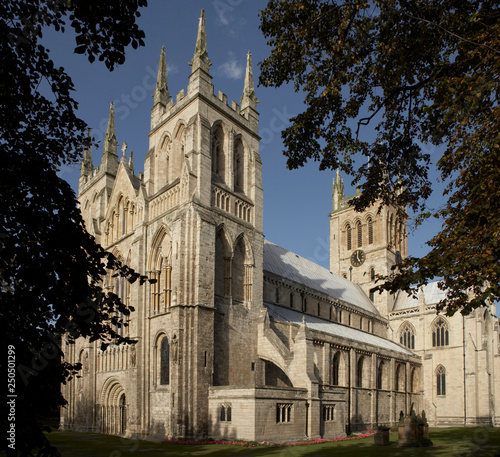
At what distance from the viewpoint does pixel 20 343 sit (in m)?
10.4

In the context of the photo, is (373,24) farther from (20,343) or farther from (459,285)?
(20,343)

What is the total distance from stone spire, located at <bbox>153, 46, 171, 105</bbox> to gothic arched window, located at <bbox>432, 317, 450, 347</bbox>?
36246 mm

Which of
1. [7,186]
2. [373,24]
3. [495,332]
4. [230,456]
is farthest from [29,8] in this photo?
[495,332]

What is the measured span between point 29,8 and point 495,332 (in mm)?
56410

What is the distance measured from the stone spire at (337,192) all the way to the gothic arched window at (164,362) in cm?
4247

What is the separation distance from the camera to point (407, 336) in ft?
189

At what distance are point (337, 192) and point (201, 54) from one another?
39.6 meters

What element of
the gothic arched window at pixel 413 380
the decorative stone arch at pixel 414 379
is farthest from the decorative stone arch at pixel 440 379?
the gothic arched window at pixel 413 380

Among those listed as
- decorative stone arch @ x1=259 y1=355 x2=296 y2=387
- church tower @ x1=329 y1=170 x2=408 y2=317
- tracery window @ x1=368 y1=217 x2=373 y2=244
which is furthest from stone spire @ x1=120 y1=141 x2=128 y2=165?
tracery window @ x1=368 y1=217 x2=373 y2=244

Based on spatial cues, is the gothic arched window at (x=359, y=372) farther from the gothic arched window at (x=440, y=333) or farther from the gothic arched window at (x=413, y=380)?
the gothic arched window at (x=440, y=333)

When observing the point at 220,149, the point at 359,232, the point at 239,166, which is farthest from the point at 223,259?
the point at 359,232

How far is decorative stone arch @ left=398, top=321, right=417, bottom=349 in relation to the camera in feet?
187

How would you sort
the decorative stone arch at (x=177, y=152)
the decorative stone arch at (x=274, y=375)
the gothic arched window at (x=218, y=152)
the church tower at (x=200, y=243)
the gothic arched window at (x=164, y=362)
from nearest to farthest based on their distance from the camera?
the church tower at (x=200, y=243)
the gothic arched window at (x=164, y=362)
the decorative stone arch at (x=274, y=375)
the gothic arched window at (x=218, y=152)
the decorative stone arch at (x=177, y=152)

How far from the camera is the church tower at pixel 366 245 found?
61419 mm
